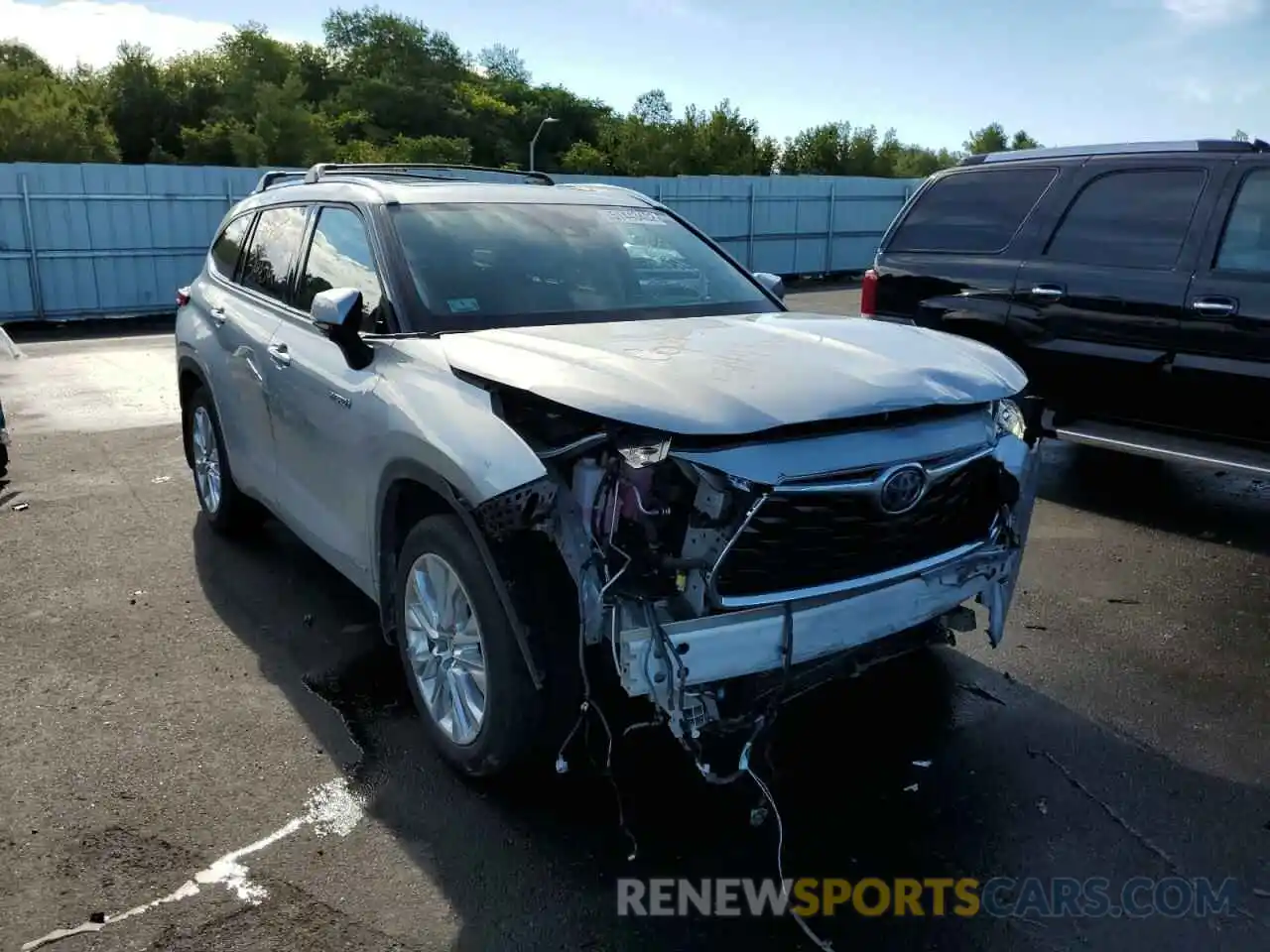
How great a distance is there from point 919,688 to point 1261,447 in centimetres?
276

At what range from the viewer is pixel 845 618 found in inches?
119

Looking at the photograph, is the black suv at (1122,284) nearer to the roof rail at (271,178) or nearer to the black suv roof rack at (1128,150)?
the black suv roof rack at (1128,150)

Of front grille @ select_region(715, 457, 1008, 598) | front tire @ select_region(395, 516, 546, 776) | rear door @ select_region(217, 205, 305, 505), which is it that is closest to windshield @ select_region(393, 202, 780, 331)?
front tire @ select_region(395, 516, 546, 776)

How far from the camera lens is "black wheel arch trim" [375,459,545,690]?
9.84 ft

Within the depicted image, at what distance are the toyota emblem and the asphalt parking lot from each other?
98 cm

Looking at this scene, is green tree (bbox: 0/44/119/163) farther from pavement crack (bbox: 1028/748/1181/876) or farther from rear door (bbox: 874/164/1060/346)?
pavement crack (bbox: 1028/748/1181/876)

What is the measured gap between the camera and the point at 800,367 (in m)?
Result: 3.19

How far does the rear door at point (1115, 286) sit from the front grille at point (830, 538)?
3.12 meters

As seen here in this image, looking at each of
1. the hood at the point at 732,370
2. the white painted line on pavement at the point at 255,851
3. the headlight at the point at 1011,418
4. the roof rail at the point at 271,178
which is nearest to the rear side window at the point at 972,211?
the hood at the point at 732,370

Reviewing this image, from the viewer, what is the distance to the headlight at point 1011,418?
356 cm

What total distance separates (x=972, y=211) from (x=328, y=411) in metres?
4.67

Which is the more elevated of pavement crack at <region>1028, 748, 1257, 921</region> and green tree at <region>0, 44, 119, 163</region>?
green tree at <region>0, 44, 119, 163</region>

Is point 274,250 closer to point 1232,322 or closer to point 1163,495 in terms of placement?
point 1232,322

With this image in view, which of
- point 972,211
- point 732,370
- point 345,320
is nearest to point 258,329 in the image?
point 345,320
